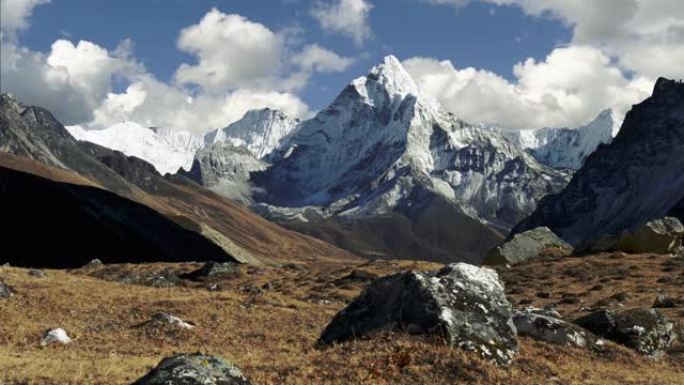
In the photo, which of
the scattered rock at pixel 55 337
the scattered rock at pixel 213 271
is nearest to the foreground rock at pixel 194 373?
the scattered rock at pixel 55 337

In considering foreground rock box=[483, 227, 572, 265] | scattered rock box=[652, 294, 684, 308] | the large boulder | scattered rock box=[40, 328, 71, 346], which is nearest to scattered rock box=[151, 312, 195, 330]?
scattered rock box=[40, 328, 71, 346]

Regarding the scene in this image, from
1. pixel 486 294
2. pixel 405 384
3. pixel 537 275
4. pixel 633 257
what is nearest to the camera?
pixel 405 384

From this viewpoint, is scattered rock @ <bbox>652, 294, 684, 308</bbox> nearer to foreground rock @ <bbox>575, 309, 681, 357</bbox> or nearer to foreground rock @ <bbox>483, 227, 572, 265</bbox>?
foreground rock @ <bbox>575, 309, 681, 357</bbox>

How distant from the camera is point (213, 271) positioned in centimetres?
7356

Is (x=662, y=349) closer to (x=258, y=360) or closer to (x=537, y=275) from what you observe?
(x=258, y=360)

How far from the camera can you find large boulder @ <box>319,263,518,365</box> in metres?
20.9

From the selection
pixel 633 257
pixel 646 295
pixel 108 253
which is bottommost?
pixel 108 253

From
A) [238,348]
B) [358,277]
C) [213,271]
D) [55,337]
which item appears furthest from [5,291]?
[213,271]

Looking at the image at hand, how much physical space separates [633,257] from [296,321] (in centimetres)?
4623

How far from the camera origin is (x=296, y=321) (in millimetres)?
35531

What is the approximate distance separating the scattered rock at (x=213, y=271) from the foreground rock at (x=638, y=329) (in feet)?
157

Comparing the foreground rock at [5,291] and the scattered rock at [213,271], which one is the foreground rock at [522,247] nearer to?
the scattered rock at [213,271]

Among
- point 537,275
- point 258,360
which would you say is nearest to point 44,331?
point 258,360

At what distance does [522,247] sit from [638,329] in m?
57.3
